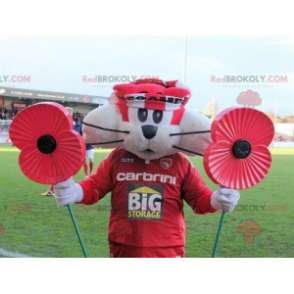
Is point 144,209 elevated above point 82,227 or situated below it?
above

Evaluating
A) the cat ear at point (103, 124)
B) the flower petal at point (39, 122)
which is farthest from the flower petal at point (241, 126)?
the flower petal at point (39, 122)

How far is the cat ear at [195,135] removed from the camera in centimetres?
161

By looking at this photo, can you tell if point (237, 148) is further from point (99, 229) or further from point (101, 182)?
point (99, 229)

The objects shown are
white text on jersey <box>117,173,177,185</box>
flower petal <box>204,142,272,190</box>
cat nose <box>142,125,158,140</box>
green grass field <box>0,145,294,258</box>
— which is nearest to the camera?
flower petal <box>204,142,272,190</box>

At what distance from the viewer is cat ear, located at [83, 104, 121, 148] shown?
1634 mm

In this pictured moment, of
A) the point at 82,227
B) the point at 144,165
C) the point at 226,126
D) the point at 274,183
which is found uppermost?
the point at 226,126

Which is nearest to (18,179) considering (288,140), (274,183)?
(274,183)

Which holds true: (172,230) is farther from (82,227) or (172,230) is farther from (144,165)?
(82,227)

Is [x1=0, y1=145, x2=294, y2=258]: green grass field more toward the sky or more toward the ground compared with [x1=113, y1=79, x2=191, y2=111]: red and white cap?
more toward the ground

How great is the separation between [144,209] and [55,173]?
0.38 metres

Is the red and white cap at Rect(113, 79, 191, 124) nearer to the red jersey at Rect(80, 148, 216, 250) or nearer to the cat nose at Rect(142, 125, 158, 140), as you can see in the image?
the cat nose at Rect(142, 125, 158, 140)

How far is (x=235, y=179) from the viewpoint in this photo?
145 centimetres

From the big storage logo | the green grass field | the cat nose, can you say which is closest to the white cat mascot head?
the cat nose

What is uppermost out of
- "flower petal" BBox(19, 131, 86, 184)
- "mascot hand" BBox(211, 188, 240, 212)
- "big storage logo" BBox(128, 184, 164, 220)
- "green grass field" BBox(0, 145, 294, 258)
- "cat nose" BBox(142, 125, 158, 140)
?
"cat nose" BBox(142, 125, 158, 140)
